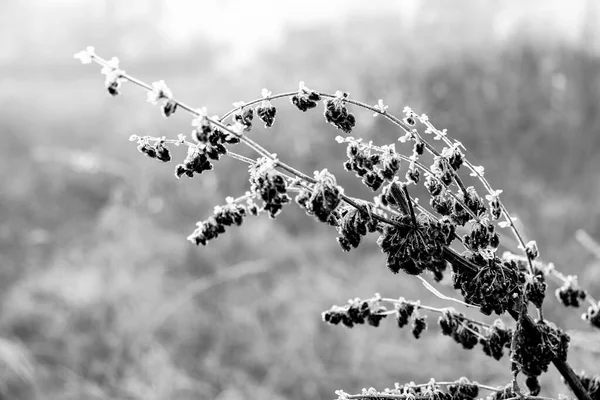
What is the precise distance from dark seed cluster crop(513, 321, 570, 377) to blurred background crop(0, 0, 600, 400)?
147 centimetres

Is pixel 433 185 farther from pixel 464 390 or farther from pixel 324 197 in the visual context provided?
pixel 464 390

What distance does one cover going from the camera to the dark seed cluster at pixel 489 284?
0.92 metres

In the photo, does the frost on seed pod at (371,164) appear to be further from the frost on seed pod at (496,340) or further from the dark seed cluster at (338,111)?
the frost on seed pod at (496,340)

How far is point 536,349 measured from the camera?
3.20 feet

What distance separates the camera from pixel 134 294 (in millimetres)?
4016

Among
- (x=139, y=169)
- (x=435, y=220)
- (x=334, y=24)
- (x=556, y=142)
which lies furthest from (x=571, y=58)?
(x=435, y=220)

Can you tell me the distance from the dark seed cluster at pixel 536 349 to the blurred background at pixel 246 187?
1.47 metres

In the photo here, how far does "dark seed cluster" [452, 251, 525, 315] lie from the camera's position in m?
0.92

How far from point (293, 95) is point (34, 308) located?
12.3ft

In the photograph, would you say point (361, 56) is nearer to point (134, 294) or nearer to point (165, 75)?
point (165, 75)

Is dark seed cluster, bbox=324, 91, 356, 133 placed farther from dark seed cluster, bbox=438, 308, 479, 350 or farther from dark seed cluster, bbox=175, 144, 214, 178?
dark seed cluster, bbox=438, 308, 479, 350

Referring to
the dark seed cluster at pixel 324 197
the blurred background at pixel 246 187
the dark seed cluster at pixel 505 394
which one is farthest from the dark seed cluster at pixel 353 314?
the blurred background at pixel 246 187

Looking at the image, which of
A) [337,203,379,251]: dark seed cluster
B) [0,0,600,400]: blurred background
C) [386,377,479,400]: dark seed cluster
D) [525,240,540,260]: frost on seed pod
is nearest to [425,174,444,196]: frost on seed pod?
[337,203,379,251]: dark seed cluster

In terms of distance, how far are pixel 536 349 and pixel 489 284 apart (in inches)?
6.5
